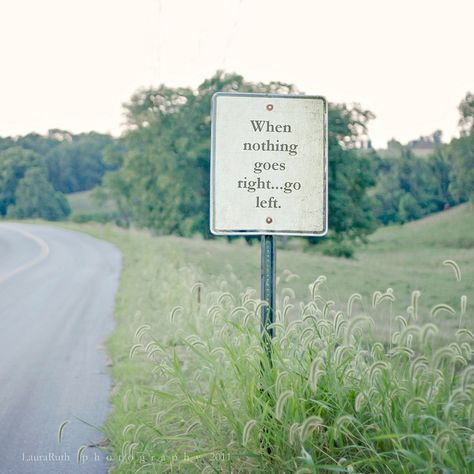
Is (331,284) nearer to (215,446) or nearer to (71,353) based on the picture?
(71,353)

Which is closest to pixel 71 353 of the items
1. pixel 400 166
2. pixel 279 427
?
Result: pixel 279 427

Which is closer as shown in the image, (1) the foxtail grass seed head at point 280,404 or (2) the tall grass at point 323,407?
(1) the foxtail grass seed head at point 280,404

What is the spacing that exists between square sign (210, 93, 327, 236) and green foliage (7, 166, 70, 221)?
7492 cm

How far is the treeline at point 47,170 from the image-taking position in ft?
256

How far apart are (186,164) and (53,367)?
35345 millimetres

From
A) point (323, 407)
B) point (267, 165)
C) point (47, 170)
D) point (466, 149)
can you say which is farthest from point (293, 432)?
point (47, 170)

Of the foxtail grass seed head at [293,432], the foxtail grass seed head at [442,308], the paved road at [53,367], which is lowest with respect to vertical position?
the paved road at [53,367]

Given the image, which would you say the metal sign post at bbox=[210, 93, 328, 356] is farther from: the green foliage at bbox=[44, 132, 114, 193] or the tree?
the green foliage at bbox=[44, 132, 114, 193]

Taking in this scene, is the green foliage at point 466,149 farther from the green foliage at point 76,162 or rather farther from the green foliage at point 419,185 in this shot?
the green foliage at point 76,162

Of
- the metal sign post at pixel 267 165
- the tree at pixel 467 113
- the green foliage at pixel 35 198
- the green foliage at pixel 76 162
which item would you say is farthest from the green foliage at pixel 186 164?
the metal sign post at pixel 267 165

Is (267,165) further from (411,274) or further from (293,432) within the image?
(411,274)

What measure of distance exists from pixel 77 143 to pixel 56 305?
70.3 metres

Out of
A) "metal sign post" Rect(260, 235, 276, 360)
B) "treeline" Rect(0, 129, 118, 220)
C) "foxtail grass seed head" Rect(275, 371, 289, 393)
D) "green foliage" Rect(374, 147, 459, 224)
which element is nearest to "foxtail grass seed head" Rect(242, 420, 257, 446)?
"foxtail grass seed head" Rect(275, 371, 289, 393)

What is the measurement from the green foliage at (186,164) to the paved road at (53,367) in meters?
20.3
